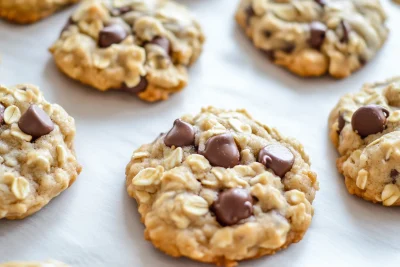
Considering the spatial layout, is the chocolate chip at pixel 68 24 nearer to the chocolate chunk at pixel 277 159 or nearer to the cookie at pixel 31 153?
the cookie at pixel 31 153

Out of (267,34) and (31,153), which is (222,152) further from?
(267,34)

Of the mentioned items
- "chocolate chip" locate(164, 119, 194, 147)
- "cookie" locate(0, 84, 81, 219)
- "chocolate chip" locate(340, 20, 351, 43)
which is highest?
"chocolate chip" locate(340, 20, 351, 43)

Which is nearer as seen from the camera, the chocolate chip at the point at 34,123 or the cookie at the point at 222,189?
the cookie at the point at 222,189

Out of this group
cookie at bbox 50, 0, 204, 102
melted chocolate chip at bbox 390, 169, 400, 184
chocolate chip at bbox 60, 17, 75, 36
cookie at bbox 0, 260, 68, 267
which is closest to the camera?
cookie at bbox 0, 260, 68, 267

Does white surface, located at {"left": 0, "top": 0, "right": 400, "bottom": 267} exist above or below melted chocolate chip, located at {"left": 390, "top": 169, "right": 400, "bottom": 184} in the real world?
below

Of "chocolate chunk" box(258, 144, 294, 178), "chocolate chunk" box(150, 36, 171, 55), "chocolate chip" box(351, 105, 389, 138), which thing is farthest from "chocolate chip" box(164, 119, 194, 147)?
"chocolate chip" box(351, 105, 389, 138)

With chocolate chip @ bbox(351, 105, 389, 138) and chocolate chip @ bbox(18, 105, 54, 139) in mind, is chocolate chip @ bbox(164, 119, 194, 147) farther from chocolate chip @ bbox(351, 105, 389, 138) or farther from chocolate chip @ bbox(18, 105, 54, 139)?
chocolate chip @ bbox(351, 105, 389, 138)

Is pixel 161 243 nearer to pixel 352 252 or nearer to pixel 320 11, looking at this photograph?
pixel 352 252

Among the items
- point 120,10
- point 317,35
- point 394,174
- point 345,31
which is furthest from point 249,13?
point 394,174

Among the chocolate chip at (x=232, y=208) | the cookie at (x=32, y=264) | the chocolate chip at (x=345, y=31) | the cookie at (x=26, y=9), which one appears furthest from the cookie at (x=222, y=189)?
the cookie at (x=26, y=9)
